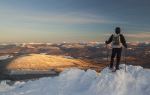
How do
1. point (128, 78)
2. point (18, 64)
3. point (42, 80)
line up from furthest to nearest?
1. point (18, 64)
2. point (42, 80)
3. point (128, 78)

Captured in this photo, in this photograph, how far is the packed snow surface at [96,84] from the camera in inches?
800

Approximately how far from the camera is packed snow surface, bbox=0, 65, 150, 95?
2033 centimetres

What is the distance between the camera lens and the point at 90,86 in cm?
2114

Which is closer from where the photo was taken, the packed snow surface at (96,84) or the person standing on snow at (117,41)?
the packed snow surface at (96,84)

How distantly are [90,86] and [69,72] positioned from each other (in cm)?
299

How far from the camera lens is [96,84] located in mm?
20922

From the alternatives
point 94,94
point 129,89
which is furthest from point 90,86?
point 129,89

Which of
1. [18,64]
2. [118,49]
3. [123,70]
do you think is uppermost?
[118,49]

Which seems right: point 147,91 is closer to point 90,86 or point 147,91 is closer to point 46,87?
point 90,86

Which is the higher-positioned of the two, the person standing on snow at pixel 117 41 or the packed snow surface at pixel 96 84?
the person standing on snow at pixel 117 41

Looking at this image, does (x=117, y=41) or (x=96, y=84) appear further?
(x=117, y=41)

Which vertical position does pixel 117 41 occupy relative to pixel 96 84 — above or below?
above

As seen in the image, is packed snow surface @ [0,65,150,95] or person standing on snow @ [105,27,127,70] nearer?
packed snow surface @ [0,65,150,95]

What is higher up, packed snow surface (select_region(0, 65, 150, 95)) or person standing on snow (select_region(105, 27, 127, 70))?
person standing on snow (select_region(105, 27, 127, 70))
